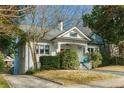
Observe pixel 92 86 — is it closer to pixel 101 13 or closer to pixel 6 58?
pixel 101 13

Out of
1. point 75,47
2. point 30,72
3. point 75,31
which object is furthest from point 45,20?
point 30,72

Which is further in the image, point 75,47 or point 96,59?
point 75,47

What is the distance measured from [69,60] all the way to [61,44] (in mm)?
1478

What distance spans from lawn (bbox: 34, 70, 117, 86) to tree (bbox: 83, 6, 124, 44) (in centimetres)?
176

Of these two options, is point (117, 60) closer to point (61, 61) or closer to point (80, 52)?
point (80, 52)

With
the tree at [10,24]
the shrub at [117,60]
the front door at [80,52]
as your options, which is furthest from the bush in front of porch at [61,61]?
the tree at [10,24]

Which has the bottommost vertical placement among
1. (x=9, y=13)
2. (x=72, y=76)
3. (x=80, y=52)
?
(x=72, y=76)

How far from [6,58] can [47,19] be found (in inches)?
157

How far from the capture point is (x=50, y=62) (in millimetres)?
15992

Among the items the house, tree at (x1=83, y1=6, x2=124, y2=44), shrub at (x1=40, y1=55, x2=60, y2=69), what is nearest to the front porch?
the house

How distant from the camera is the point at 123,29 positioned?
1538 centimetres

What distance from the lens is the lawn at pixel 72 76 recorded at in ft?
42.7

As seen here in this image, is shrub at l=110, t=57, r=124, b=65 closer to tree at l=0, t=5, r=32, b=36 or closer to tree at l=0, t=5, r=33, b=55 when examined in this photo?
tree at l=0, t=5, r=33, b=55

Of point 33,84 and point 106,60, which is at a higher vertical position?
point 106,60
